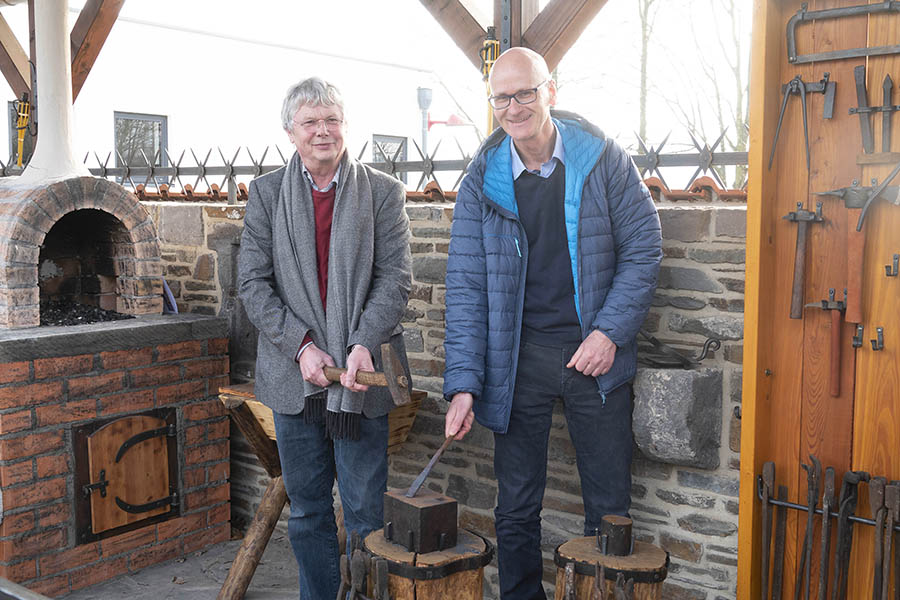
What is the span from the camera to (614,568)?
2.49m

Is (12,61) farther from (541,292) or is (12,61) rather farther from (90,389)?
(541,292)

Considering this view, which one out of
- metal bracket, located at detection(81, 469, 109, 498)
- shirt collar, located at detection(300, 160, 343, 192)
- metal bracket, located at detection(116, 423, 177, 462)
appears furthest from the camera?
metal bracket, located at detection(116, 423, 177, 462)

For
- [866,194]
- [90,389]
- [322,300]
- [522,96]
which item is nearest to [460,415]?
[322,300]

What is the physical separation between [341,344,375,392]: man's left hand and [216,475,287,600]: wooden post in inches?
49.0

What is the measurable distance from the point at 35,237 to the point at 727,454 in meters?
3.25

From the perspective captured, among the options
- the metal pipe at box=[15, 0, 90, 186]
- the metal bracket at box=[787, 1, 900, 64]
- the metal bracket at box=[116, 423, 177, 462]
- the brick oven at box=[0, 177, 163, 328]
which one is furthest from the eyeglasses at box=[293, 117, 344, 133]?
the metal pipe at box=[15, 0, 90, 186]

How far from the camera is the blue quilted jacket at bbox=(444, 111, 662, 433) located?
2.85 metres

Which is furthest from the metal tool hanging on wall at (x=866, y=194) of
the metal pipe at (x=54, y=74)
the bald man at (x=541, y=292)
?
the metal pipe at (x=54, y=74)

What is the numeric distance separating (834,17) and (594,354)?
124 cm

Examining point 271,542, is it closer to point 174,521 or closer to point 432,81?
point 174,521

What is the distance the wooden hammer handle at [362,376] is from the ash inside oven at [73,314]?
1.99 metres

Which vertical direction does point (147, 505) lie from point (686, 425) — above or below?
below

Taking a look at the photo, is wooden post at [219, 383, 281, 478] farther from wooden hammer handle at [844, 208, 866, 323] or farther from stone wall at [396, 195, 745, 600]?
wooden hammer handle at [844, 208, 866, 323]

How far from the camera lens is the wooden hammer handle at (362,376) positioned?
2.75m
